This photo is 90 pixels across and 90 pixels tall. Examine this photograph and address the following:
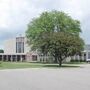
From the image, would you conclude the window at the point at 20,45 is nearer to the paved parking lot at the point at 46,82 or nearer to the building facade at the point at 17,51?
the building facade at the point at 17,51

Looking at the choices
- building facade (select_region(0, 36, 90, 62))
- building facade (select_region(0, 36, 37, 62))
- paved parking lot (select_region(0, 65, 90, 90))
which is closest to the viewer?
paved parking lot (select_region(0, 65, 90, 90))

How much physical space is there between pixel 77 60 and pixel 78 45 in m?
44.2

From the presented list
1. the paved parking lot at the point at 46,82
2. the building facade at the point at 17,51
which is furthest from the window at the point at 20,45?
the paved parking lot at the point at 46,82

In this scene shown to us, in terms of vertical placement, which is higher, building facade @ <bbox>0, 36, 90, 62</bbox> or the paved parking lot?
building facade @ <bbox>0, 36, 90, 62</bbox>

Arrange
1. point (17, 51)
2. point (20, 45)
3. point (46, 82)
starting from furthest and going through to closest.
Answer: point (17, 51) < point (20, 45) < point (46, 82)

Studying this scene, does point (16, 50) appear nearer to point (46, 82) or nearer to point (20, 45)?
point (20, 45)

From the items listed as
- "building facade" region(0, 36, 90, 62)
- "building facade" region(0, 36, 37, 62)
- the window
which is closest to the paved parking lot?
"building facade" region(0, 36, 90, 62)

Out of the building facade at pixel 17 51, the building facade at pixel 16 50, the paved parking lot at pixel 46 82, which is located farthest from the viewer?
the building facade at pixel 16 50

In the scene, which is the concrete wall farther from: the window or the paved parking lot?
the paved parking lot

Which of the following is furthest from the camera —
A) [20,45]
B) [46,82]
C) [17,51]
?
[17,51]

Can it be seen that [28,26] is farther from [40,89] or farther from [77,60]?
[40,89]

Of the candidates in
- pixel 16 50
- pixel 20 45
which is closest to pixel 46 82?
pixel 20 45

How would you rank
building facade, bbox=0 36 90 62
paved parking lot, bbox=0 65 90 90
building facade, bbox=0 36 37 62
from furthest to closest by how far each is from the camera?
1. building facade, bbox=0 36 37 62
2. building facade, bbox=0 36 90 62
3. paved parking lot, bbox=0 65 90 90

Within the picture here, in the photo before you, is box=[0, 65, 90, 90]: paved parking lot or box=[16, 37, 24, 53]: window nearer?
box=[0, 65, 90, 90]: paved parking lot
